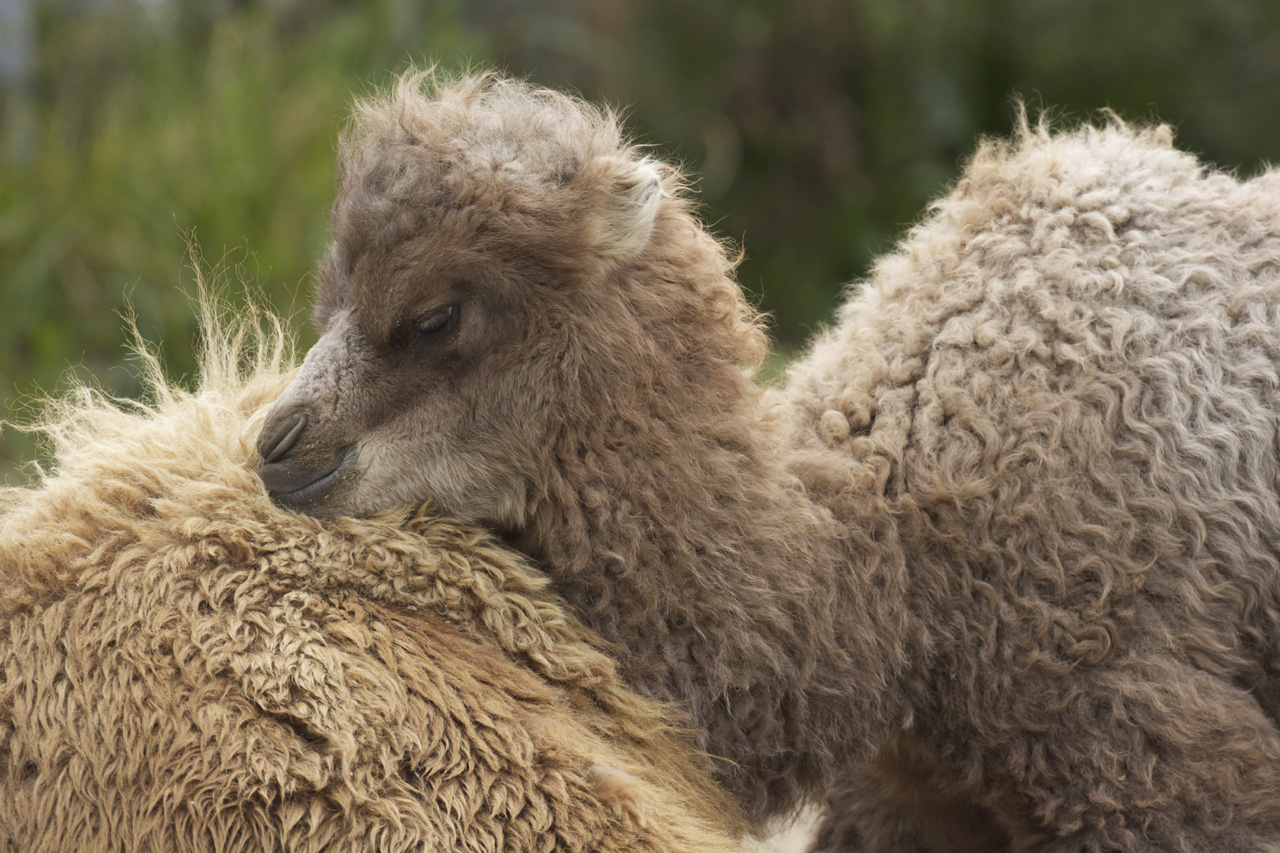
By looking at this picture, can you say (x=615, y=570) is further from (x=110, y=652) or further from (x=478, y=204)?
(x=110, y=652)

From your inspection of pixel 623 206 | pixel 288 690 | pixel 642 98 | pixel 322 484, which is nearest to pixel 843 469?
pixel 623 206

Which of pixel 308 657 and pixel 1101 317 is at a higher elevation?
pixel 1101 317

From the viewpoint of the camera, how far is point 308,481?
2.80 meters

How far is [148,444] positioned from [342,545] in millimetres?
556

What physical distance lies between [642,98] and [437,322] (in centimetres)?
639

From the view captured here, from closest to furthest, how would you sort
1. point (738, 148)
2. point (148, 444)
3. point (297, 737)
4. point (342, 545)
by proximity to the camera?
point (297, 737), point (342, 545), point (148, 444), point (738, 148)

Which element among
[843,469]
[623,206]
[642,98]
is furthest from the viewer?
[642,98]

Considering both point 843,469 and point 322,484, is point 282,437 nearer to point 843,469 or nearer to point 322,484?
point 322,484

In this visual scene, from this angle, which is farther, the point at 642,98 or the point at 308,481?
the point at 642,98

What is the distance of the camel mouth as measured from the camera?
2.80 m

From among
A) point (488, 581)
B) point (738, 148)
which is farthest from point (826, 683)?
point (738, 148)

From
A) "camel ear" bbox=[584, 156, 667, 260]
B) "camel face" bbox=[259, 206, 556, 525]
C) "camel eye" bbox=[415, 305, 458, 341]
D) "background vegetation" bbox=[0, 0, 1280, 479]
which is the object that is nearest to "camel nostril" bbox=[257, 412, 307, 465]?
"camel face" bbox=[259, 206, 556, 525]

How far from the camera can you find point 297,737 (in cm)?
248

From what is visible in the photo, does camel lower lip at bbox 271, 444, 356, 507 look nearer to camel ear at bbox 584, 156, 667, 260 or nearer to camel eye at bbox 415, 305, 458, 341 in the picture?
camel eye at bbox 415, 305, 458, 341
